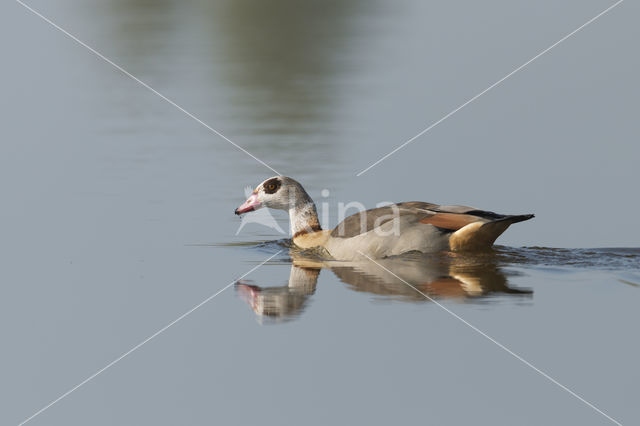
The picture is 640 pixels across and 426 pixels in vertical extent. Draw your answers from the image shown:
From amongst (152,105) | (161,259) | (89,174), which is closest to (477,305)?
(161,259)

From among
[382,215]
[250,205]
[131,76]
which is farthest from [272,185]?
[131,76]

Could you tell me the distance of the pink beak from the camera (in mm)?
12406

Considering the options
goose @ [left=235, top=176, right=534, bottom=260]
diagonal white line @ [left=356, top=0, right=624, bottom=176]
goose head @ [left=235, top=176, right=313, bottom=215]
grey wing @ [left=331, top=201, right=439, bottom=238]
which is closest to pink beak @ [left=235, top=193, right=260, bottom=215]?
goose head @ [left=235, top=176, right=313, bottom=215]

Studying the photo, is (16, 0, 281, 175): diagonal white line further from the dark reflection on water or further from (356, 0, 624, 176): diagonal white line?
the dark reflection on water

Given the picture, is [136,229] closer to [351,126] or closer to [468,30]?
[351,126]

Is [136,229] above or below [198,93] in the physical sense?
below

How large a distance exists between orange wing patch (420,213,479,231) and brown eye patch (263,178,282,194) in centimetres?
223

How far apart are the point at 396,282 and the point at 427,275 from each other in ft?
1.59

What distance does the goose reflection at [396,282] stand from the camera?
30.1 feet

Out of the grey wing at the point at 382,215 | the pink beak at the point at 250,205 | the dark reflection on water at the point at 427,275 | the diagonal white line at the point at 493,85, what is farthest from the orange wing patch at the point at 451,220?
the diagonal white line at the point at 493,85

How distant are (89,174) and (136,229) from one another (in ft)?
8.45

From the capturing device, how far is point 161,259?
35.8 ft

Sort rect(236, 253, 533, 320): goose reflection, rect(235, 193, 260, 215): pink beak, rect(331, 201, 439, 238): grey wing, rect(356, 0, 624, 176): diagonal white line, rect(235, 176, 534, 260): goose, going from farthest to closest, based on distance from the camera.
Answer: rect(356, 0, 624, 176): diagonal white line < rect(235, 193, 260, 215): pink beak < rect(331, 201, 439, 238): grey wing < rect(235, 176, 534, 260): goose < rect(236, 253, 533, 320): goose reflection

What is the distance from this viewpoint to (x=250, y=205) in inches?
492
